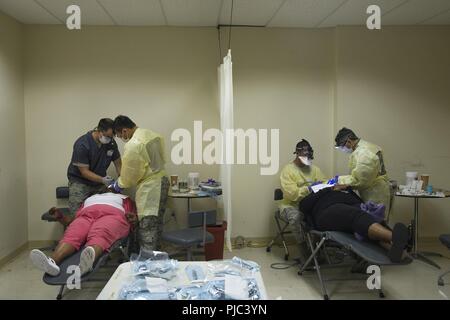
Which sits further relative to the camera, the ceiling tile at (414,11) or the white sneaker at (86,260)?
the ceiling tile at (414,11)

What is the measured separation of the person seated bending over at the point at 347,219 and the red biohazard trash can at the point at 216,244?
0.83 metres

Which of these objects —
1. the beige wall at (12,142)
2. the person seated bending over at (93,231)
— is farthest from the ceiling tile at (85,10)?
the person seated bending over at (93,231)

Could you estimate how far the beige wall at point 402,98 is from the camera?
4.11 meters

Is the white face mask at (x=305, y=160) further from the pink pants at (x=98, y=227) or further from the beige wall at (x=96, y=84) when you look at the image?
the pink pants at (x=98, y=227)

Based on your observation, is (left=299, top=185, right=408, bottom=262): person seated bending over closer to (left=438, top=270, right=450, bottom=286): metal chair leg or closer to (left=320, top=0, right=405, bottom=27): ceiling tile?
(left=438, top=270, right=450, bottom=286): metal chair leg

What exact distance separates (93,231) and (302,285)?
1797mm

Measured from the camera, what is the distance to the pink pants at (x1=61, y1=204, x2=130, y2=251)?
263cm

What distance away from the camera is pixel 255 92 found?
4160mm

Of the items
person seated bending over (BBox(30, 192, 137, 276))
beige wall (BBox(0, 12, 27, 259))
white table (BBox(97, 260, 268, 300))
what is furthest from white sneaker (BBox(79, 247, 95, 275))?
beige wall (BBox(0, 12, 27, 259))

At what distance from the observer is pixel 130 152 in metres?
3.05

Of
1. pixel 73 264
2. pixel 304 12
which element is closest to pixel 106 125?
pixel 73 264
